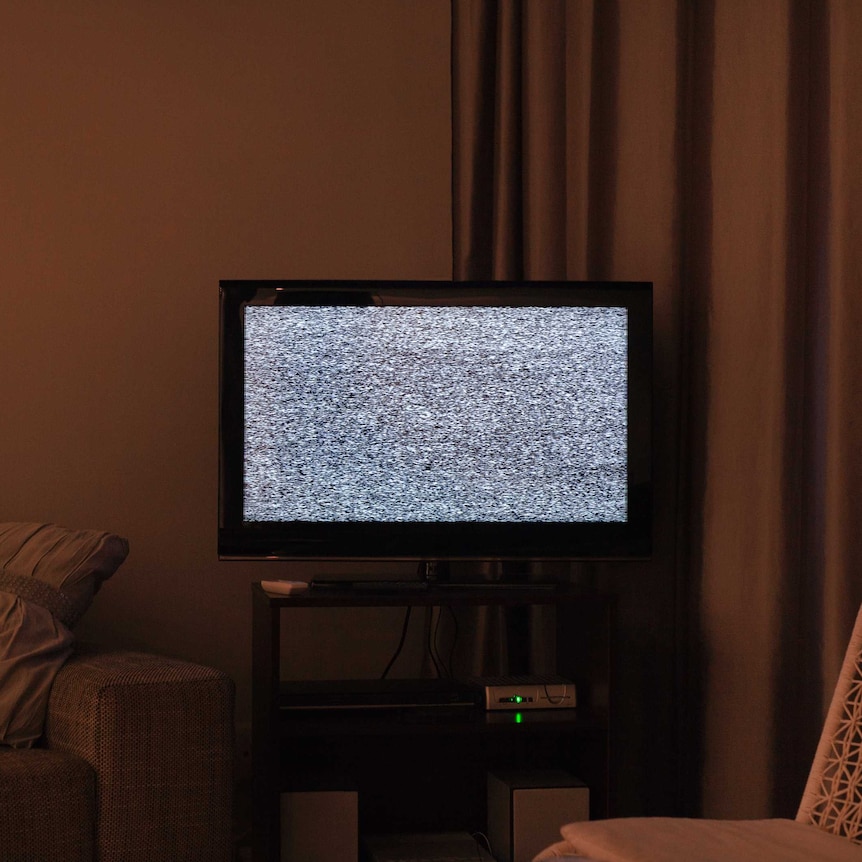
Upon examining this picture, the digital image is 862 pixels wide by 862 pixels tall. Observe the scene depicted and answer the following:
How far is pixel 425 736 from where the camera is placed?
8.18 ft

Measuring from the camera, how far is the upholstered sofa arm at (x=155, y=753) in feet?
6.51

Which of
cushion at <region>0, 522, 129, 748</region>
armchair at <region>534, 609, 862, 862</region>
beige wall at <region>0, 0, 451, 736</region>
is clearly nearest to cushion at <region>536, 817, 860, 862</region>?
armchair at <region>534, 609, 862, 862</region>

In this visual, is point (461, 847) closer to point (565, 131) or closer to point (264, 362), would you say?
point (264, 362)

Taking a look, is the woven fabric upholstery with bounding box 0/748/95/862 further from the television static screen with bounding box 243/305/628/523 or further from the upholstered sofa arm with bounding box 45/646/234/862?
the television static screen with bounding box 243/305/628/523

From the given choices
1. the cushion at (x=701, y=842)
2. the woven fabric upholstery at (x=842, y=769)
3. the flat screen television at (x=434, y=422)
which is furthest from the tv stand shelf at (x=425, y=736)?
the cushion at (x=701, y=842)

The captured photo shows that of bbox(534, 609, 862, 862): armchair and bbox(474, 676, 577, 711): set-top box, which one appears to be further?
bbox(474, 676, 577, 711): set-top box

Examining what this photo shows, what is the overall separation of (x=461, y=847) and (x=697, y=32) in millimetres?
1912

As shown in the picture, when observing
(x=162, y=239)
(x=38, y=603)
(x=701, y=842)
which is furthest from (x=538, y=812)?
(x=162, y=239)

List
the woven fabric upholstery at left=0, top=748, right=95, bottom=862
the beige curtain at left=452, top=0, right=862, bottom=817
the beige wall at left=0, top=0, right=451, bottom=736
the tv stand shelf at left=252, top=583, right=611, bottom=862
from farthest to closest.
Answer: the beige wall at left=0, top=0, right=451, bottom=736 → the tv stand shelf at left=252, top=583, right=611, bottom=862 → the beige curtain at left=452, top=0, right=862, bottom=817 → the woven fabric upholstery at left=0, top=748, right=95, bottom=862

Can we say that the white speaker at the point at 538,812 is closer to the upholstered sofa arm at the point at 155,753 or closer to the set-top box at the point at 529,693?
the set-top box at the point at 529,693

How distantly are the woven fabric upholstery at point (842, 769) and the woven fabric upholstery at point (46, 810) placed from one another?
120 cm

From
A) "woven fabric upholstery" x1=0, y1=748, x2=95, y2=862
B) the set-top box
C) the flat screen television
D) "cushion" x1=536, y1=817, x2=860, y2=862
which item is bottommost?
"woven fabric upholstery" x1=0, y1=748, x2=95, y2=862

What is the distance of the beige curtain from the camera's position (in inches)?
83.8

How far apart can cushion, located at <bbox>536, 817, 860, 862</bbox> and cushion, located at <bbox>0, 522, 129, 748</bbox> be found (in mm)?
1115
